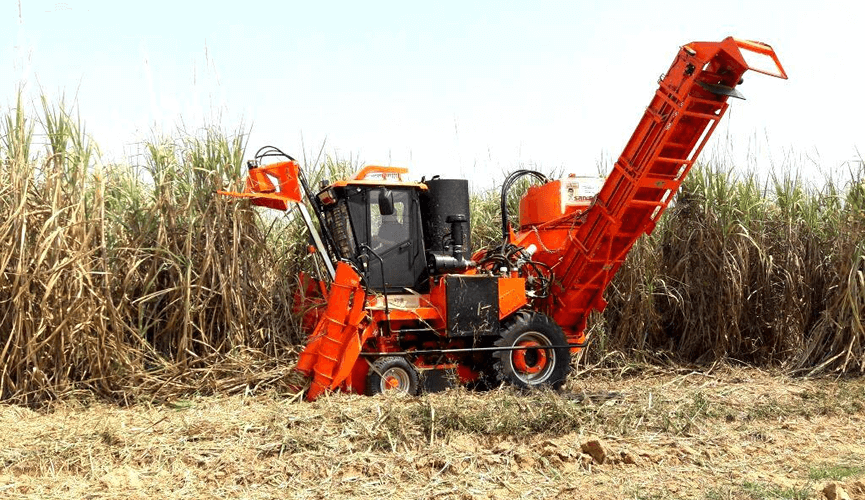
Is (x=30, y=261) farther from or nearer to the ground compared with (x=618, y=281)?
farther from the ground

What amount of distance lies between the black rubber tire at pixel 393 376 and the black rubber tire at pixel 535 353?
84 centimetres

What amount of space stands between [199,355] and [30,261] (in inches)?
56.5

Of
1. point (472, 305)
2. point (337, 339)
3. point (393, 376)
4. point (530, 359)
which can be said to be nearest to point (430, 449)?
point (337, 339)

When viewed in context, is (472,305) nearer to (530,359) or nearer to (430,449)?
(530,359)

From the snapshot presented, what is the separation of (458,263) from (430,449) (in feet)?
8.15

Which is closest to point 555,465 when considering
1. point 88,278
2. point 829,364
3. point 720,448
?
point 720,448

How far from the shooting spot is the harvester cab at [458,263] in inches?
254

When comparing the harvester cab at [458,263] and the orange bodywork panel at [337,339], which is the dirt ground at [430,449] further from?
the harvester cab at [458,263]

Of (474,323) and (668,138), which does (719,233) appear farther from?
(474,323)

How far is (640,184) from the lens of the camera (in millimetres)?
6910

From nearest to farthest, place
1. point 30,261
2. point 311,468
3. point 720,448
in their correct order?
point 311,468
point 720,448
point 30,261

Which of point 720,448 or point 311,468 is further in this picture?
point 720,448

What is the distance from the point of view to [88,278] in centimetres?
600

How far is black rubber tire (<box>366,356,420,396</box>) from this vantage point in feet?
20.9
